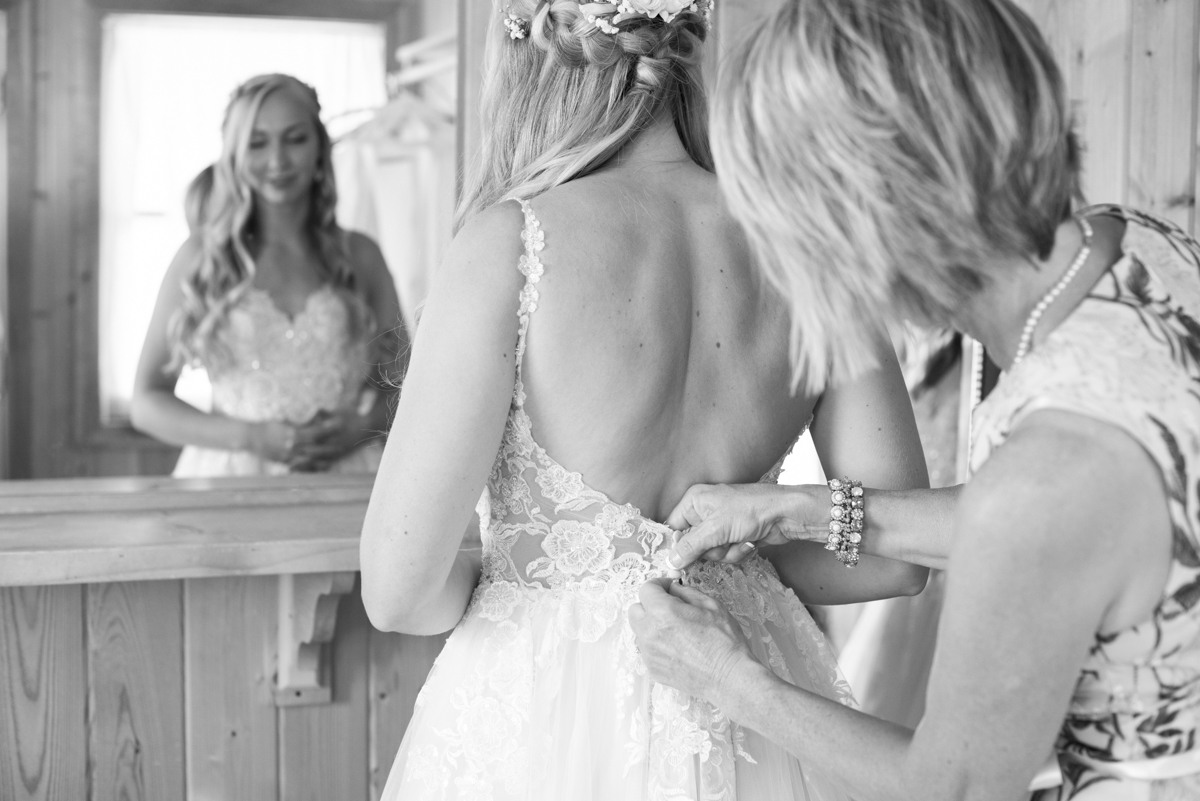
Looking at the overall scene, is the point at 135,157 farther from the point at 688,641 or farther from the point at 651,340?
the point at 688,641

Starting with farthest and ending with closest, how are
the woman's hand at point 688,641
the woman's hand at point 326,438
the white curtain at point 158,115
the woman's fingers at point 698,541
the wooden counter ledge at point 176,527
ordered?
the woman's hand at point 326,438 < the white curtain at point 158,115 < the wooden counter ledge at point 176,527 < the woman's fingers at point 698,541 < the woman's hand at point 688,641

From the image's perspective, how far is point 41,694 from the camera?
1550 millimetres

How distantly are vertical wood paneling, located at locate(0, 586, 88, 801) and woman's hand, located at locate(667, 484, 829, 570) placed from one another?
970 mm

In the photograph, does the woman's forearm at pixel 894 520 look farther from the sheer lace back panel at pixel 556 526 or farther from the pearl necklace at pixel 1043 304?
the pearl necklace at pixel 1043 304

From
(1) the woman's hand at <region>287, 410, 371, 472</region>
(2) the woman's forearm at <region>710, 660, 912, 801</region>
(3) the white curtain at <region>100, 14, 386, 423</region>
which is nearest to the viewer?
(2) the woman's forearm at <region>710, 660, 912, 801</region>

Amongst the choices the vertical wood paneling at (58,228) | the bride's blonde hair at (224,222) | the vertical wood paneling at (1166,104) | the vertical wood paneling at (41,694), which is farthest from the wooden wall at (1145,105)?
the vertical wood paneling at (41,694)

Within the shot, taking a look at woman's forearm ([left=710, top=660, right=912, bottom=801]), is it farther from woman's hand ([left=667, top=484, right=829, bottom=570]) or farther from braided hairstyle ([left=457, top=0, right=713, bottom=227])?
braided hairstyle ([left=457, top=0, right=713, bottom=227])

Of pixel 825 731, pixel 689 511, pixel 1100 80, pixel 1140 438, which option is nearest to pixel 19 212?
pixel 689 511

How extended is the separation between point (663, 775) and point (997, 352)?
0.49m

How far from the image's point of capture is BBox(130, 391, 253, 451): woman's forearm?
177 cm

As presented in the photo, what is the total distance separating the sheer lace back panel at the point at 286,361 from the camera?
6.22 feet

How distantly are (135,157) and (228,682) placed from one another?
0.85 meters

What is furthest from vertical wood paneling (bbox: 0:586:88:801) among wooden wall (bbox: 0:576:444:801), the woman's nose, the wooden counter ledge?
the woman's nose

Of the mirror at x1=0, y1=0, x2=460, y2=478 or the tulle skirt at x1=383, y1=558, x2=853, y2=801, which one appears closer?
the tulle skirt at x1=383, y1=558, x2=853, y2=801
